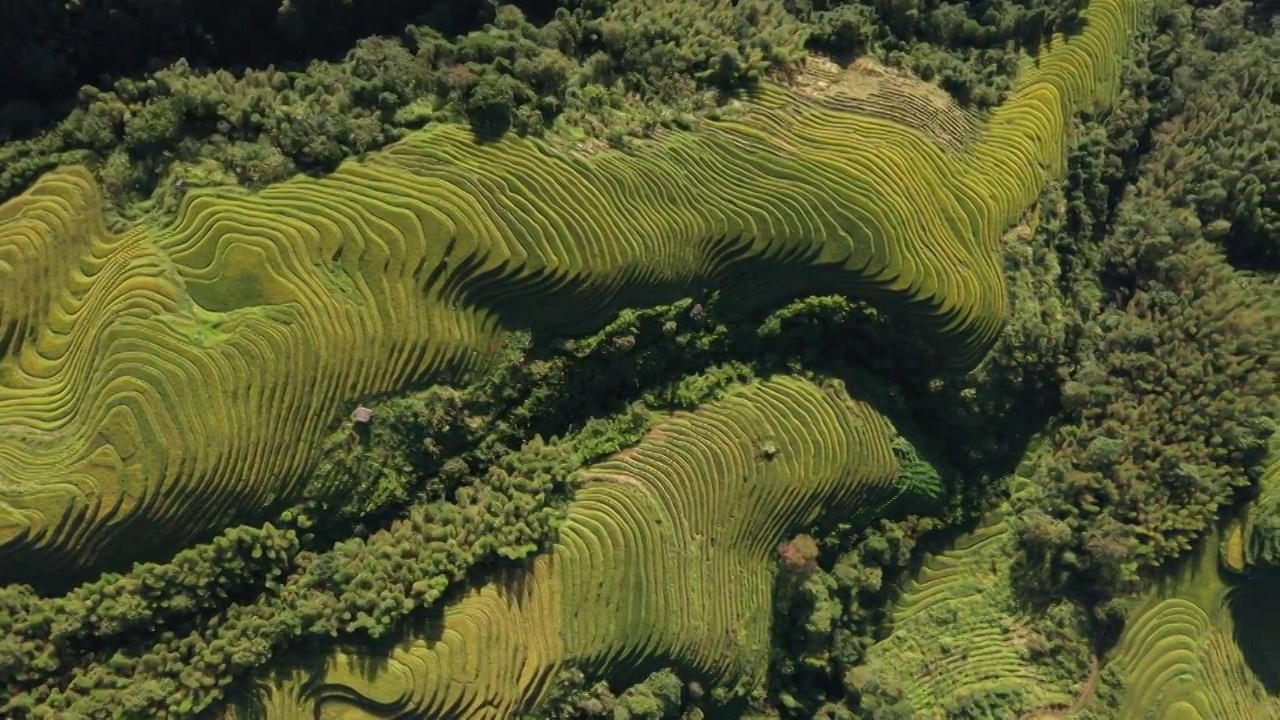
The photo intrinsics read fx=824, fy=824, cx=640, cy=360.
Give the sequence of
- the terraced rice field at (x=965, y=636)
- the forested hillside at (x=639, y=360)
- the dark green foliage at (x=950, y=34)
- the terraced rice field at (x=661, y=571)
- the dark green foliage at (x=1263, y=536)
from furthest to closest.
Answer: the terraced rice field at (x=965, y=636), the dark green foliage at (x=950, y=34), the dark green foliage at (x=1263, y=536), the terraced rice field at (x=661, y=571), the forested hillside at (x=639, y=360)

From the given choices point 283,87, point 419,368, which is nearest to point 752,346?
point 419,368

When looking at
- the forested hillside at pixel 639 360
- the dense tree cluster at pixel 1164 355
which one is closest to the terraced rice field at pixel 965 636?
the forested hillside at pixel 639 360

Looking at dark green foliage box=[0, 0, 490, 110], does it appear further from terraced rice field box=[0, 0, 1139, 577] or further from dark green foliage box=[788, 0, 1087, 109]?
dark green foliage box=[788, 0, 1087, 109]

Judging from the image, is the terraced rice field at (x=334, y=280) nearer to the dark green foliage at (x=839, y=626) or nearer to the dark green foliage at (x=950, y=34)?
the dark green foliage at (x=950, y=34)

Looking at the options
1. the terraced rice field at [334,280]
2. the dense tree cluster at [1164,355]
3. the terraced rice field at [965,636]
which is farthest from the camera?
the terraced rice field at [965,636]

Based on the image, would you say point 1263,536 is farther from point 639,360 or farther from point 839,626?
point 639,360

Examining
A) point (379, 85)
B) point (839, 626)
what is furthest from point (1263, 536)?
point (379, 85)
